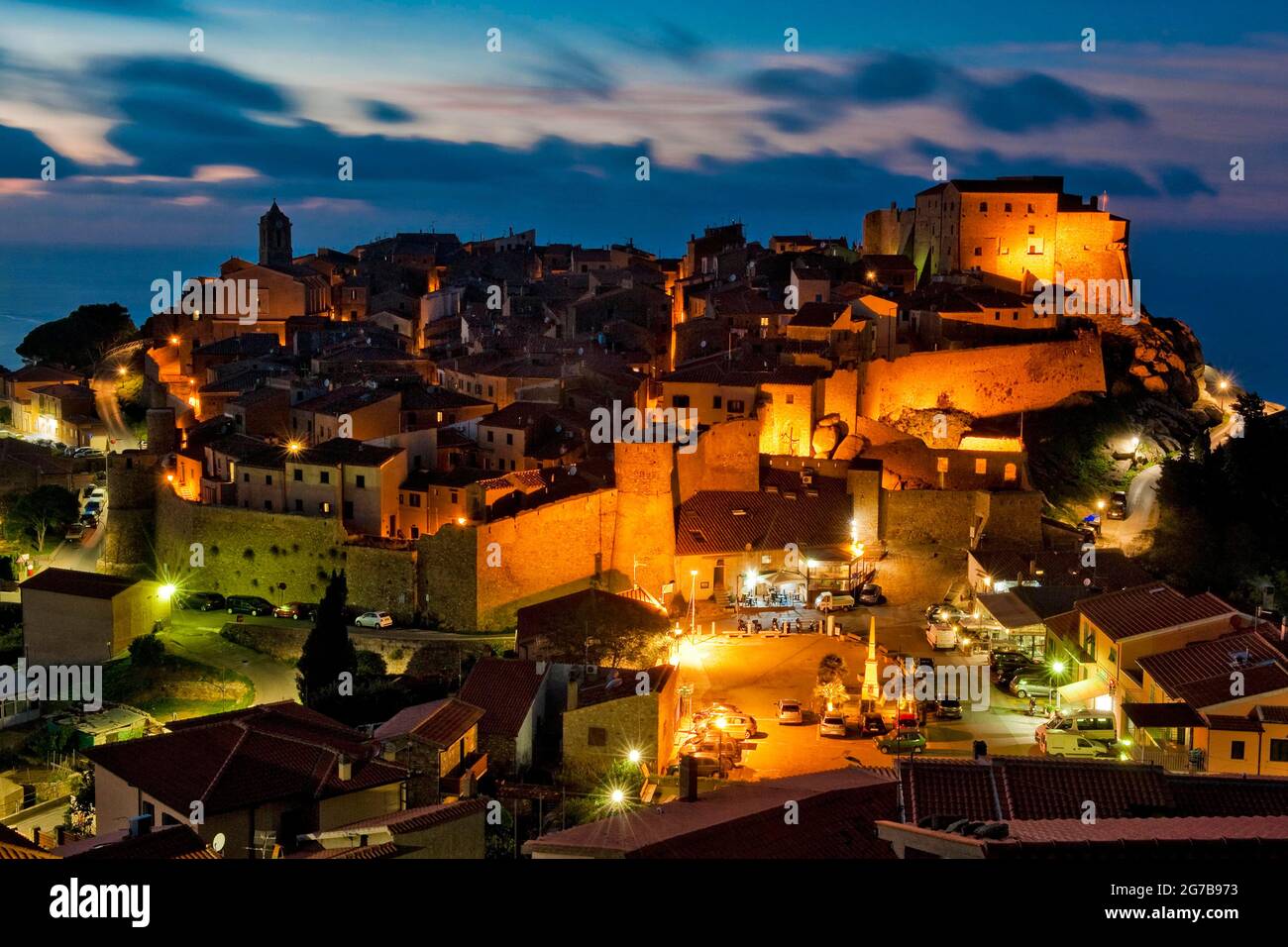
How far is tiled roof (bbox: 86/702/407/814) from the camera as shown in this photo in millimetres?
13984

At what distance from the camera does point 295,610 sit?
23.5 m

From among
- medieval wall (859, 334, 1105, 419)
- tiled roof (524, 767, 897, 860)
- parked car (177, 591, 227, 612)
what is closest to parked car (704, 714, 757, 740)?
tiled roof (524, 767, 897, 860)

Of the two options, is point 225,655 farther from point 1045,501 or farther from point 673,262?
point 673,262

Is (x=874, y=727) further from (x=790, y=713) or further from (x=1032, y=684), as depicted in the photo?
(x=1032, y=684)

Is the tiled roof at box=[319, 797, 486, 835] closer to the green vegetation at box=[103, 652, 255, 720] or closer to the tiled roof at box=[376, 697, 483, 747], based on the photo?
the tiled roof at box=[376, 697, 483, 747]

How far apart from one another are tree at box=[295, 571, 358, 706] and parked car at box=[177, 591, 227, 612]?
13.0 ft

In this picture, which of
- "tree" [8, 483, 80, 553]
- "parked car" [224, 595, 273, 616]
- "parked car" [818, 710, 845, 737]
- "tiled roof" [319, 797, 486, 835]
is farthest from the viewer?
"tree" [8, 483, 80, 553]

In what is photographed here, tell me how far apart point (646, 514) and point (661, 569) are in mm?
929

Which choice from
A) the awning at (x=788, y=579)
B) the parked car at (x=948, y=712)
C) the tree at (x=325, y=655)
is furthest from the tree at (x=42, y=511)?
the parked car at (x=948, y=712)

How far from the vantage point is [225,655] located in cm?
2252

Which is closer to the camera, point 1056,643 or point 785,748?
point 785,748

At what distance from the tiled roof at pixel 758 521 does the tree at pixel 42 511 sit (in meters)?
13.5
